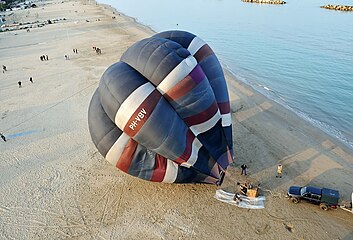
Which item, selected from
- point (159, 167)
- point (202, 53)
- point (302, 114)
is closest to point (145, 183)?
point (159, 167)

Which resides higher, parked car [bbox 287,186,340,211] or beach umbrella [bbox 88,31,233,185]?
beach umbrella [bbox 88,31,233,185]

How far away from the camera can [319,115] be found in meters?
21.5

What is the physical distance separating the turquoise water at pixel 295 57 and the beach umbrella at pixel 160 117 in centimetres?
1076

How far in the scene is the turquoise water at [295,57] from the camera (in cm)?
2294

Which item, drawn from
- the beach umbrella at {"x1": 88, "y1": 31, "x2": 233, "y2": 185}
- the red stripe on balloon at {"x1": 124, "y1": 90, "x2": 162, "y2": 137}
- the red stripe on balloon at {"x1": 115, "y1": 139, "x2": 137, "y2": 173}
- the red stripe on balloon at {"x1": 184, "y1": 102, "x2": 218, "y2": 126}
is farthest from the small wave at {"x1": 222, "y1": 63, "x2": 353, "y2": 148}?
the red stripe on balloon at {"x1": 115, "y1": 139, "x2": 137, "y2": 173}

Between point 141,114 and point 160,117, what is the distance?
2.18 ft

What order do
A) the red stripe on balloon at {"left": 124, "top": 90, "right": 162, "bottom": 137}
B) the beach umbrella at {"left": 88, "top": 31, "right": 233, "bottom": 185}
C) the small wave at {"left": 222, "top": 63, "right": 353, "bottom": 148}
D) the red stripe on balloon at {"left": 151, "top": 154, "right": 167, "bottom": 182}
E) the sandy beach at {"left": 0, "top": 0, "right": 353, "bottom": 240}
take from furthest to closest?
the small wave at {"left": 222, "top": 63, "right": 353, "bottom": 148} < the red stripe on balloon at {"left": 151, "top": 154, "right": 167, "bottom": 182} < the sandy beach at {"left": 0, "top": 0, "right": 353, "bottom": 240} < the beach umbrella at {"left": 88, "top": 31, "right": 233, "bottom": 185} < the red stripe on balloon at {"left": 124, "top": 90, "right": 162, "bottom": 137}

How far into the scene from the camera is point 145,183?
12945 millimetres

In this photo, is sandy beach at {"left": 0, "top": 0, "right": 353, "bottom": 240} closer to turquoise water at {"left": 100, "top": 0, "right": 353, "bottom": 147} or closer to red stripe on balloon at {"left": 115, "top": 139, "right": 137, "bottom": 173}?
red stripe on balloon at {"left": 115, "top": 139, "right": 137, "bottom": 173}

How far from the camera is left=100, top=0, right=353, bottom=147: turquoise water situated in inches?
903

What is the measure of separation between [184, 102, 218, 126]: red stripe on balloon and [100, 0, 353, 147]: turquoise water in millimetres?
10611

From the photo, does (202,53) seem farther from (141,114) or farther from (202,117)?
(141,114)

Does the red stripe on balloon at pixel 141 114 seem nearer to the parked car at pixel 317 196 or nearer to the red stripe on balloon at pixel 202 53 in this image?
the red stripe on balloon at pixel 202 53

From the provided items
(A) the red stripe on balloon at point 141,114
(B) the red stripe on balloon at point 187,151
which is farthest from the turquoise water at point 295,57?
(A) the red stripe on balloon at point 141,114
